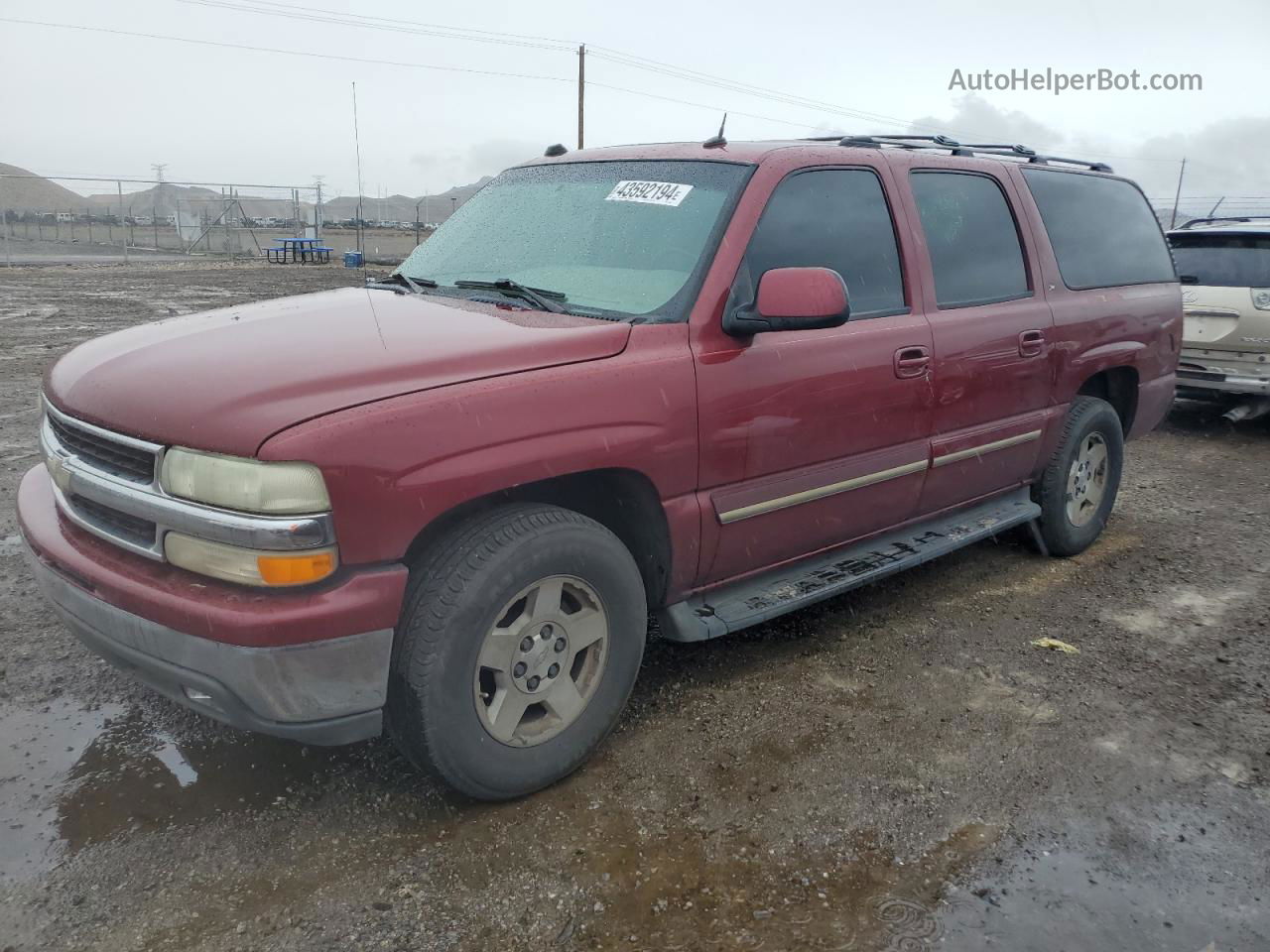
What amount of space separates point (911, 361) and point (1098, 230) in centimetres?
202

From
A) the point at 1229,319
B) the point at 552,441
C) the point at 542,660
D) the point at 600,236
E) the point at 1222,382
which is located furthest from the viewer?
the point at 1222,382

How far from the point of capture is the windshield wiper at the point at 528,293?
3279 millimetres

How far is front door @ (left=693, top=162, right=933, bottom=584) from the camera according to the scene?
127 inches

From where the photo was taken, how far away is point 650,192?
3.55 m

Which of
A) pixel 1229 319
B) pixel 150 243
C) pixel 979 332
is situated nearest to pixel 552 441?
pixel 979 332

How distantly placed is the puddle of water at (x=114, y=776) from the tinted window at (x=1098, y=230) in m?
3.95

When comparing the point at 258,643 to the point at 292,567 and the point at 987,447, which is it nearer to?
the point at 292,567

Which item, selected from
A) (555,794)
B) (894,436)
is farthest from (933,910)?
(894,436)

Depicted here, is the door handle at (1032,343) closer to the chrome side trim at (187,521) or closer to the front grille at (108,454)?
the chrome side trim at (187,521)

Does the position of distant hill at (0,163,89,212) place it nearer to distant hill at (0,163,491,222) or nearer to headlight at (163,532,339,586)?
distant hill at (0,163,491,222)

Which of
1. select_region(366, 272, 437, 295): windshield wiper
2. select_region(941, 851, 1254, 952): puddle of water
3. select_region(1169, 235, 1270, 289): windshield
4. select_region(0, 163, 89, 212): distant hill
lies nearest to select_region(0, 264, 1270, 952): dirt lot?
select_region(941, 851, 1254, 952): puddle of water

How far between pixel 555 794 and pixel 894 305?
2.21 m

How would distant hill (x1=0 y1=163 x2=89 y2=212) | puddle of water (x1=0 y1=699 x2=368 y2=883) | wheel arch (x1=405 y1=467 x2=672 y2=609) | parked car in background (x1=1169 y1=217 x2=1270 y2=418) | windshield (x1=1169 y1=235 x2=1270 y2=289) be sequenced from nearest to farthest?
puddle of water (x1=0 y1=699 x2=368 y2=883), wheel arch (x1=405 y1=467 x2=672 y2=609), parked car in background (x1=1169 y1=217 x2=1270 y2=418), windshield (x1=1169 y1=235 x2=1270 y2=289), distant hill (x1=0 y1=163 x2=89 y2=212)

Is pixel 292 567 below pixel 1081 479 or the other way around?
the other way around
